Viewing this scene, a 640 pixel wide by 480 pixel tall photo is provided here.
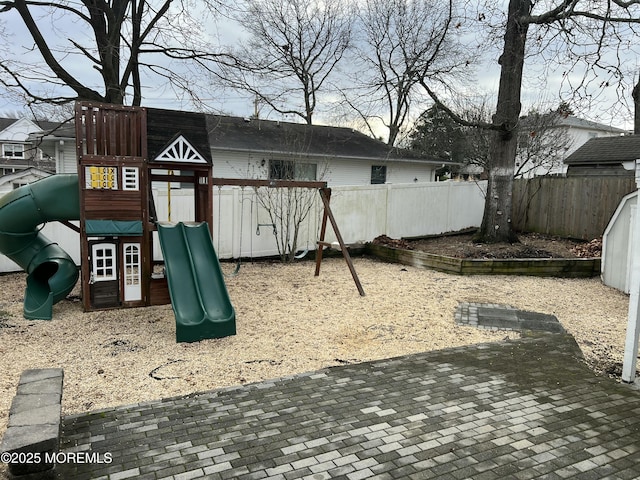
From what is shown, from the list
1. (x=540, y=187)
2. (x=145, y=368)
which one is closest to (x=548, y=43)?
(x=540, y=187)

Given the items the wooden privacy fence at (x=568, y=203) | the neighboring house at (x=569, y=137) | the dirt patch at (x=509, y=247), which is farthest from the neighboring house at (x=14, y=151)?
the neighboring house at (x=569, y=137)

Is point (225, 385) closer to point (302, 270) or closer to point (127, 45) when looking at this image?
point (302, 270)

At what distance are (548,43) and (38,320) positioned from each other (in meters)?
10.3

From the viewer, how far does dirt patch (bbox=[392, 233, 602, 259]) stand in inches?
391

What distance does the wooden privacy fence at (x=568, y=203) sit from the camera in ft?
37.9

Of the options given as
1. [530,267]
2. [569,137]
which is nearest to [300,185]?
[530,267]

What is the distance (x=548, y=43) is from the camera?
30.7 ft

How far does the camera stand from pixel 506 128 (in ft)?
34.7

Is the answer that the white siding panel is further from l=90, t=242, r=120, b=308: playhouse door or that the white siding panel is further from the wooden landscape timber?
l=90, t=242, r=120, b=308: playhouse door

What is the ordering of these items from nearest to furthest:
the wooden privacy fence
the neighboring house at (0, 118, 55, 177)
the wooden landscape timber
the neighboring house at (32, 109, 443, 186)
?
the wooden landscape timber → the wooden privacy fence → the neighboring house at (32, 109, 443, 186) → the neighboring house at (0, 118, 55, 177)

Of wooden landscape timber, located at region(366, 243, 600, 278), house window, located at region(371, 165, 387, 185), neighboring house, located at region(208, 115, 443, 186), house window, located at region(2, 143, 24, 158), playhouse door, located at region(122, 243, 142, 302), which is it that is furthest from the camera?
house window, located at region(2, 143, 24, 158)

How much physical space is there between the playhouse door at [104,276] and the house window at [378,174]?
44.4ft

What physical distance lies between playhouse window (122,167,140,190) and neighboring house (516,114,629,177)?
2450cm

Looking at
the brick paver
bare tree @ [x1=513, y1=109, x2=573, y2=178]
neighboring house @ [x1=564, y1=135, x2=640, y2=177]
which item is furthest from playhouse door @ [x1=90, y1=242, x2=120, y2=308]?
neighboring house @ [x1=564, y1=135, x2=640, y2=177]
